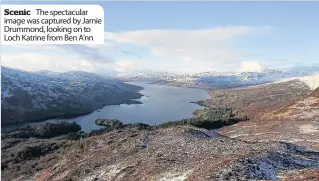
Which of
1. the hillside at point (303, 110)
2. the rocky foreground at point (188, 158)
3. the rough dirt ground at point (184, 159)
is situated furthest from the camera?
the hillside at point (303, 110)

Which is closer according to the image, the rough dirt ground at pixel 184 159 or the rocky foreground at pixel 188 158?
the rocky foreground at pixel 188 158

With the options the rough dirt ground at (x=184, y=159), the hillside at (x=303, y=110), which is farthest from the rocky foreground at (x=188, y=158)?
the hillside at (x=303, y=110)

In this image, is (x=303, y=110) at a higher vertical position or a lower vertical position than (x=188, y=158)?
lower

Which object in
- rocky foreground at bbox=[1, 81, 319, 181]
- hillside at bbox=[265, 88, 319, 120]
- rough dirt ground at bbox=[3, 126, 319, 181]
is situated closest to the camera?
rocky foreground at bbox=[1, 81, 319, 181]

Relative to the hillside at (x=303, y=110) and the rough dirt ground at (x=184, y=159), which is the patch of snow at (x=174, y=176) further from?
the hillside at (x=303, y=110)

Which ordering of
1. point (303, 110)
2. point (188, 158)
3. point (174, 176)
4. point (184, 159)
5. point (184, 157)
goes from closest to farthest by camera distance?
point (174, 176) → point (184, 159) → point (188, 158) → point (184, 157) → point (303, 110)

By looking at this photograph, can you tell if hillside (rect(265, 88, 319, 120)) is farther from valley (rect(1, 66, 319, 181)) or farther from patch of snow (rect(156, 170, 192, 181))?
patch of snow (rect(156, 170, 192, 181))

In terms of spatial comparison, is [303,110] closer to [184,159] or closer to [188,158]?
[188,158]

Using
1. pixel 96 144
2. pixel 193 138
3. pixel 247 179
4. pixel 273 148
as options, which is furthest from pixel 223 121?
pixel 247 179

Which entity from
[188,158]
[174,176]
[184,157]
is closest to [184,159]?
[188,158]

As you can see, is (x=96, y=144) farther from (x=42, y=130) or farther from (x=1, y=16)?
(x=42, y=130)

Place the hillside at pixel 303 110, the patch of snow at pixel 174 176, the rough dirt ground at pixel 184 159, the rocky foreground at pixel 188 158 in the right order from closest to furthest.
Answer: the rocky foreground at pixel 188 158 < the rough dirt ground at pixel 184 159 < the patch of snow at pixel 174 176 < the hillside at pixel 303 110

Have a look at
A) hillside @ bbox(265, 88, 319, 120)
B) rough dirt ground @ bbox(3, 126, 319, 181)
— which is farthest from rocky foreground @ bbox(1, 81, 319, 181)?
hillside @ bbox(265, 88, 319, 120)
